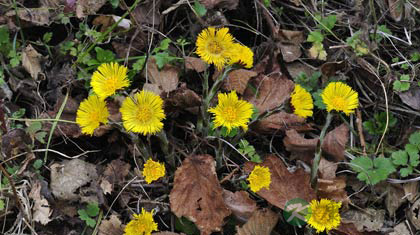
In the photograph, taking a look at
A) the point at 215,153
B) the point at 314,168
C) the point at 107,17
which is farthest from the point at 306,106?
the point at 107,17

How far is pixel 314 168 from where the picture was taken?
6.34 ft

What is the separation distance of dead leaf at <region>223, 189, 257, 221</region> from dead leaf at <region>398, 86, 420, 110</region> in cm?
89

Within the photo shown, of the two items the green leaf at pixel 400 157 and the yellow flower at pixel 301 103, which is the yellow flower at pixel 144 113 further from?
the green leaf at pixel 400 157

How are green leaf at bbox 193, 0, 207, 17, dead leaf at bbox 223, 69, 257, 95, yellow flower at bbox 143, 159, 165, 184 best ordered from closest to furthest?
yellow flower at bbox 143, 159, 165, 184 < dead leaf at bbox 223, 69, 257, 95 < green leaf at bbox 193, 0, 207, 17

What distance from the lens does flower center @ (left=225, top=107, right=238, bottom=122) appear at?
1.72 metres

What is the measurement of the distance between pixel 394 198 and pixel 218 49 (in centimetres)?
102

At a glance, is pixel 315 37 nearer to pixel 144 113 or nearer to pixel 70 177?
pixel 144 113

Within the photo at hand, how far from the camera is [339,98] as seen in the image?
192 cm

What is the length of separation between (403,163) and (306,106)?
51cm

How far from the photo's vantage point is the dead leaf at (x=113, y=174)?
1.95 m

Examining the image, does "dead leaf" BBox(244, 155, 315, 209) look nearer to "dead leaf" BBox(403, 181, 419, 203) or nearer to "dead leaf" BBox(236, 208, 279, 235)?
"dead leaf" BBox(236, 208, 279, 235)

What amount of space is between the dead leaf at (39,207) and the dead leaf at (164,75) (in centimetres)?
67

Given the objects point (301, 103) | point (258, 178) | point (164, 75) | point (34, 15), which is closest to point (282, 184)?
point (258, 178)

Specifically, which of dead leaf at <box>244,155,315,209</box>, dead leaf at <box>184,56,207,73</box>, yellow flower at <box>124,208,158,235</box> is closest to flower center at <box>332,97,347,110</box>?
dead leaf at <box>244,155,315,209</box>
